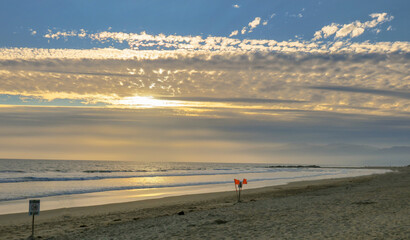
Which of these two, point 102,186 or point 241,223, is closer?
point 241,223

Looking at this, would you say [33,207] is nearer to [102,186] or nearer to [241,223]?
[241,223]

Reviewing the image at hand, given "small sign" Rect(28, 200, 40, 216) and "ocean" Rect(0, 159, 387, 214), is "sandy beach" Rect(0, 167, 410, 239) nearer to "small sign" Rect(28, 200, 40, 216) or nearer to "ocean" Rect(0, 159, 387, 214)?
"small sign" Rect(28, 200, 40, 216)

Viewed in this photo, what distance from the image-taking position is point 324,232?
11898 millimetres

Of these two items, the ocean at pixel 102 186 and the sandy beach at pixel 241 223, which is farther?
the ocean at pixel 102 186

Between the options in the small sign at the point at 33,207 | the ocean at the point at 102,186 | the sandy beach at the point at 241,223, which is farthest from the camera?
the ocean at the point at 102,186

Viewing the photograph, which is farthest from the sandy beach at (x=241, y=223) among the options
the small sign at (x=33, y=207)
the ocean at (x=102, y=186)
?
the ocean at (x=102, y=186)

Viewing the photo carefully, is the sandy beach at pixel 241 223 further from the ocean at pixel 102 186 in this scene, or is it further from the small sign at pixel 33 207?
the ocean at pixel 102 186

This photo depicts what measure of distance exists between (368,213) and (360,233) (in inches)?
174

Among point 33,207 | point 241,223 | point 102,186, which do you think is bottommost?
point 241,223

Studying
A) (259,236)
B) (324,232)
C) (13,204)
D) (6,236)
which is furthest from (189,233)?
(13,204)

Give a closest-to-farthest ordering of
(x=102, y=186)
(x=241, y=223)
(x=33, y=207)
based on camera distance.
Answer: (x=33, y=207)
(x=241, y=223)
(x=102, y=186)

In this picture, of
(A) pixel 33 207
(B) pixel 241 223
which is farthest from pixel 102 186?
(B) pixel 241 223

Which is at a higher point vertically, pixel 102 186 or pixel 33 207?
pixel 33 207

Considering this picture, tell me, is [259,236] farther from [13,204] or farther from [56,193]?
[56,193]
